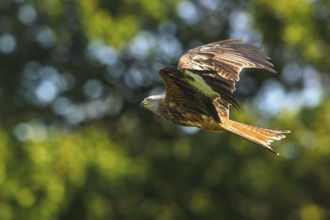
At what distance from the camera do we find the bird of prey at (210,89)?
27.3 feet

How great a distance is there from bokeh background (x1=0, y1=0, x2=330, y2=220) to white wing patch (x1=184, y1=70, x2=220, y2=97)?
10.2m

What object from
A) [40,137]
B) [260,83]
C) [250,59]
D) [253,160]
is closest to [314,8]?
[260,83]

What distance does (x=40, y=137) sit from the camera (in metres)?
22.5

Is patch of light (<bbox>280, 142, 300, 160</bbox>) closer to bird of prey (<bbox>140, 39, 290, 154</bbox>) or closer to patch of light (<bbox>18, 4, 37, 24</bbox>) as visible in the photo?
patch of light (<bbox>18, 4, 37, 24</bbox>)

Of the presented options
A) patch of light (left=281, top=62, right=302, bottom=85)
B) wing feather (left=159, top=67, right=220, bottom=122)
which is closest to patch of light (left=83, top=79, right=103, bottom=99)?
patch of light (left=281, top=62, right=302, bottom=85)

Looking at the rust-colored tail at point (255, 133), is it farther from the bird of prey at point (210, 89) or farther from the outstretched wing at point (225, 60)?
the outstretched wing at point (225, 60)

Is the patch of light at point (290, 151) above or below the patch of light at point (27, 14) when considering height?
above

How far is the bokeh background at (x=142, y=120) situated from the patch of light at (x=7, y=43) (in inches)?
1.4

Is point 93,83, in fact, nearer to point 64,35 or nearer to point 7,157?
point 64,35

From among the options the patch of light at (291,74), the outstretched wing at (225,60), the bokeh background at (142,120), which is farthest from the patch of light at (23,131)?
the outstretched wing at (225,60)

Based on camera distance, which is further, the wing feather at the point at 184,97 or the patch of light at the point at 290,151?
the patch of light at the point at 290,151

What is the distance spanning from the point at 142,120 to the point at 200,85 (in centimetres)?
1945

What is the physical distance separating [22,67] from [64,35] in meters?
1.98

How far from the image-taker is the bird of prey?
8.31 meters
